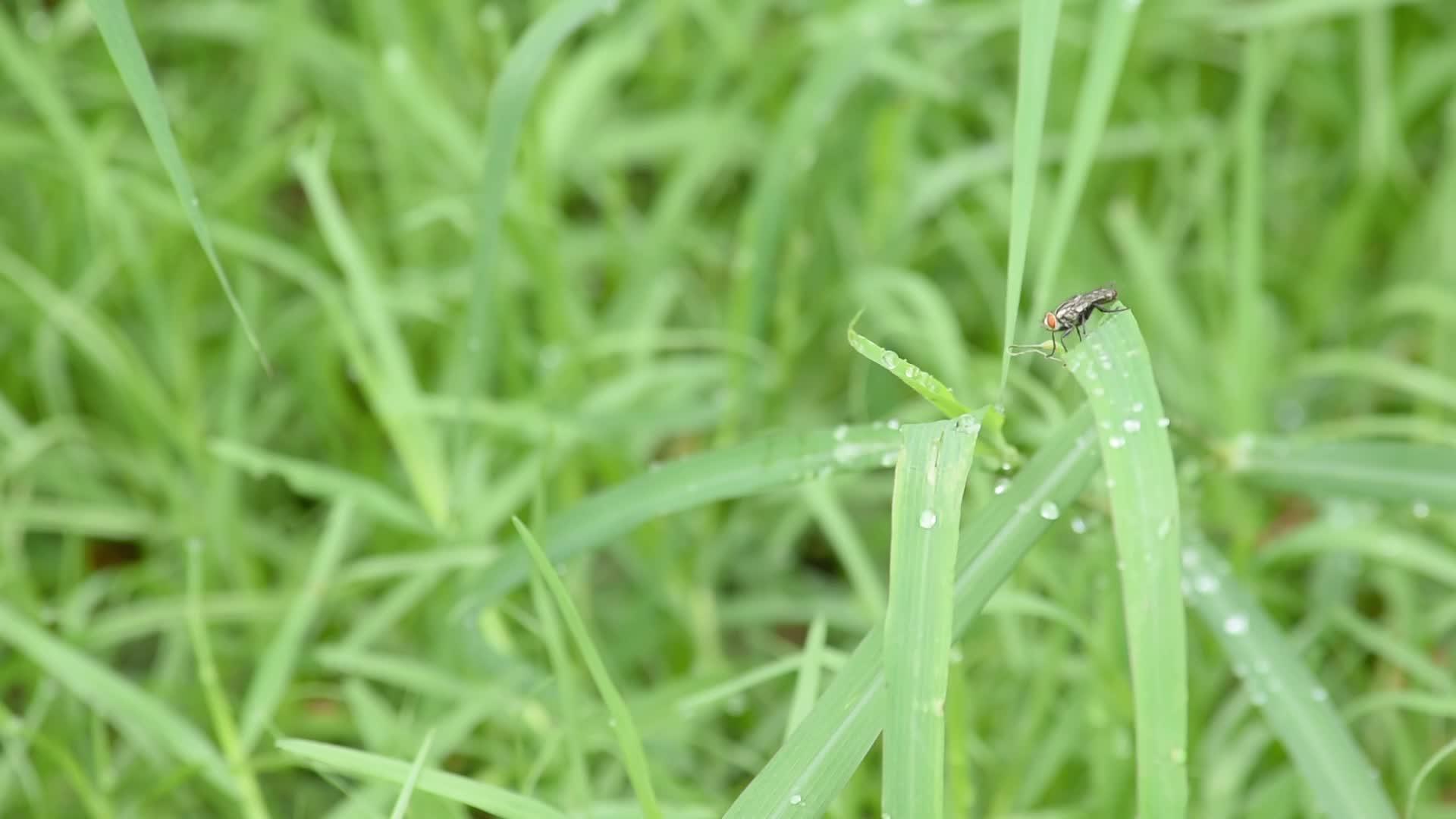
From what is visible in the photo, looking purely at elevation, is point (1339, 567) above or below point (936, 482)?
above

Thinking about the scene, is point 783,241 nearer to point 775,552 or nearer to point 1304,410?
point 775,552

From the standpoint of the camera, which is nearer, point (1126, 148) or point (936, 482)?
point (936, 482)

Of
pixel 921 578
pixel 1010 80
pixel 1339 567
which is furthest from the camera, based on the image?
pixel 1010 80

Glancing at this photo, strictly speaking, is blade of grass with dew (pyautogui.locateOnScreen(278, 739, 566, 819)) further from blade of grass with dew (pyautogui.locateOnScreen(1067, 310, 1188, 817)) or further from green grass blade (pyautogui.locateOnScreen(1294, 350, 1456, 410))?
green grass blade (pyautogui.locateOnScreen(1294, 350, 1456, 410))

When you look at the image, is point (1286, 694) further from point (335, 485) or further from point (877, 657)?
point (335, 485)

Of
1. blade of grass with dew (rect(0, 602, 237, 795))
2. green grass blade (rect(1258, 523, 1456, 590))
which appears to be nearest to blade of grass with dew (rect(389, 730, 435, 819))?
blade of grass with dew (rect(0, 602, 237, 795))

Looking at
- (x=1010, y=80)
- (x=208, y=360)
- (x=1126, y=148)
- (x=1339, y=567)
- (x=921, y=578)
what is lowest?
(x=921, y=578)

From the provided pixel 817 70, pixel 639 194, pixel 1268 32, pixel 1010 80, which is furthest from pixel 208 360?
pixel 1268 32
